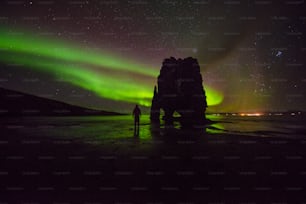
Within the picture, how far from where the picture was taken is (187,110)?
56.8 metres

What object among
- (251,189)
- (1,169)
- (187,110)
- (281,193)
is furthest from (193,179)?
(187,110)

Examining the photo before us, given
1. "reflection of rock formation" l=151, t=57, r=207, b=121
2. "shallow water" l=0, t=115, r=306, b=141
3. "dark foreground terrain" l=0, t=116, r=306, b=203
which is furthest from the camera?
"reflection of rock formation" l=151, t=57, r=207, b=121

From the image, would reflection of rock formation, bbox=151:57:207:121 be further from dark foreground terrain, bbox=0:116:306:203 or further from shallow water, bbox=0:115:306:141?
dark foreground terrain, bbox=0:116:306:203

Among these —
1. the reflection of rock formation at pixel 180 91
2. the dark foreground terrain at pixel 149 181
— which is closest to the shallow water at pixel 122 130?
the reflection of rock formation at pixel 180 91

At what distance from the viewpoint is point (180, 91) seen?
193 ft

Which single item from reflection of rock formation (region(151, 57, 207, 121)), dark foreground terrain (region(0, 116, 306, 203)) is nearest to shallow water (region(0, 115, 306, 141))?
reflection of rock formation (region(151, 57, 207, 121))

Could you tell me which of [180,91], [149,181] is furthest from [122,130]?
[180,91]

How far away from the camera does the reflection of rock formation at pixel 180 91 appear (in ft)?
185

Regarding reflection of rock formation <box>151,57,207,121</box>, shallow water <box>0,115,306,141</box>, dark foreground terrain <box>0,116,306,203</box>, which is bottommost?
shallow water <box>0,115,306,141</box>

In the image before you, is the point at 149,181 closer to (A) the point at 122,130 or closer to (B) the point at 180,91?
(A) the point at 122,130

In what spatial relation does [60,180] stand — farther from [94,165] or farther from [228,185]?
[228,185]

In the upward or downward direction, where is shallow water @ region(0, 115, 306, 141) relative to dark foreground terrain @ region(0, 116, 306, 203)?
downward

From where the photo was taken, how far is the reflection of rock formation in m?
56.4

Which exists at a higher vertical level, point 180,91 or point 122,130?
point 180,91
